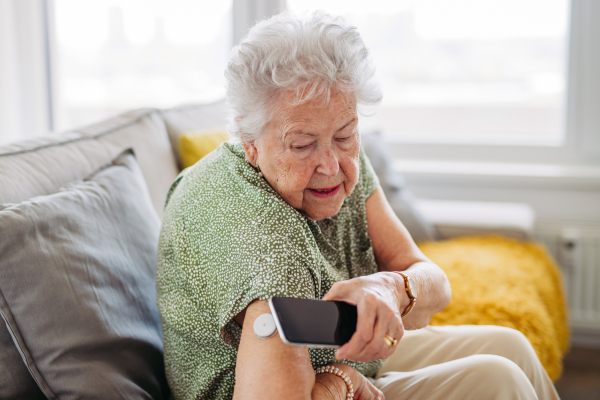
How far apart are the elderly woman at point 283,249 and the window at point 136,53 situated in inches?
77.0

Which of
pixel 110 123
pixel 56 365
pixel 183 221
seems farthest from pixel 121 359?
pixel 110 123

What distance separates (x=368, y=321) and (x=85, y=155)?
0.88 metres

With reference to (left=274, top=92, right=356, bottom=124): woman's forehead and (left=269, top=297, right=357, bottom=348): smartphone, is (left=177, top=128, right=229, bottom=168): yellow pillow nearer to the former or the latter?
(left=274, top=92, right=356, bottom=124): woman's forehead

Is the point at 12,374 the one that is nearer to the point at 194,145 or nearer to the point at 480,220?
the point at 194,145

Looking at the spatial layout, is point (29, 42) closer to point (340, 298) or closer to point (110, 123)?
point (110, 123)

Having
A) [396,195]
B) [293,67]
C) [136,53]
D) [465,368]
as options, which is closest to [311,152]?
[293,67]

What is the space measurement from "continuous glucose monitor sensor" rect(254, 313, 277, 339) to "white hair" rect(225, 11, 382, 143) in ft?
1.09

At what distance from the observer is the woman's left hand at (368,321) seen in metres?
0.74

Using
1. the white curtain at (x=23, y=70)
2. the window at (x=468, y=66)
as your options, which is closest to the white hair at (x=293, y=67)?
the window at (x=468, y=66)

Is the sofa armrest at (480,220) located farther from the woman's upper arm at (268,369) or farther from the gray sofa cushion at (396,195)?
the woman's upper arm at (268,369)

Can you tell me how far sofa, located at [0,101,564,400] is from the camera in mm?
865

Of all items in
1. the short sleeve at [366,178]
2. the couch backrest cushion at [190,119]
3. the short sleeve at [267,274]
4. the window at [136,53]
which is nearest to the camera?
the short sleeve at [267,274]

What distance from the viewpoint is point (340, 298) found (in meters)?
0.78

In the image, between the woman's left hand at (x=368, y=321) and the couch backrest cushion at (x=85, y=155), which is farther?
the couch backrest cushion at (x=85, y=155)
